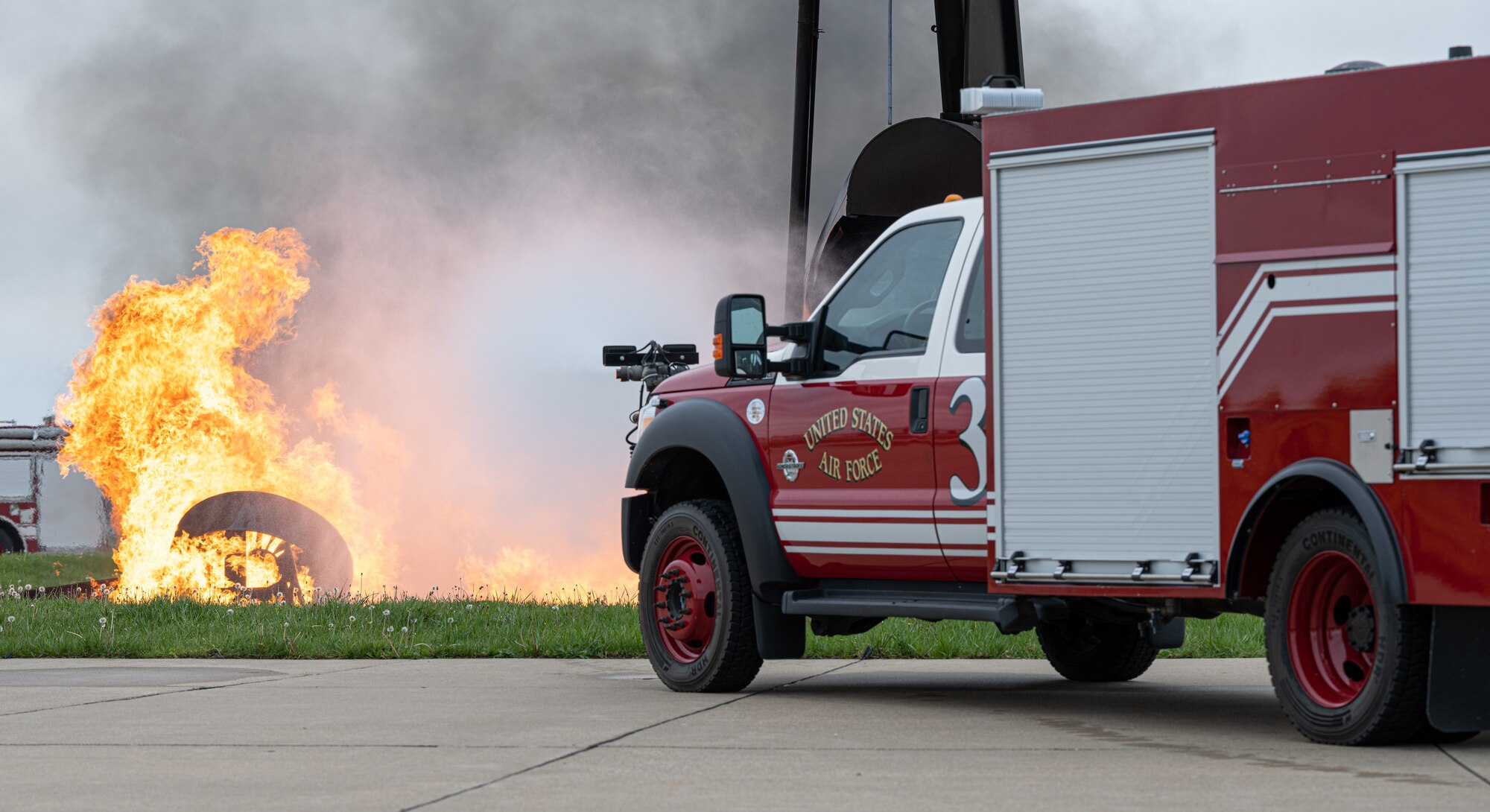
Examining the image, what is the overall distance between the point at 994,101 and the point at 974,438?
5.04 ft

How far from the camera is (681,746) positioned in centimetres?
759

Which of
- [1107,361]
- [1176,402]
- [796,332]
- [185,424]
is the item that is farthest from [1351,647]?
[185,424]

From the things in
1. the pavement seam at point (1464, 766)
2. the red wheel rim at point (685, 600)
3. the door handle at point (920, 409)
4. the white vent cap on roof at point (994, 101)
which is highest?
the white vent cap on roof at point (994, 101)

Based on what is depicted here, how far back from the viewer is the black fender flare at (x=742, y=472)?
9.63m

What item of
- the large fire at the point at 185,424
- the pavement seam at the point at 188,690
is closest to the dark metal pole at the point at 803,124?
the large fire at the point at 185,424

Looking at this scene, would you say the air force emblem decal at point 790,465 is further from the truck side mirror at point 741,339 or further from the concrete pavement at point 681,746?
the concrete pavement at point 681,746

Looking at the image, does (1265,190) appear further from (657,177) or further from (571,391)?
(657,177)

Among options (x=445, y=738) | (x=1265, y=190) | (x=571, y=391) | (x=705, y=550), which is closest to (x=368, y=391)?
(x=571, y=391)

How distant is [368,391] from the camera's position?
2292 cm

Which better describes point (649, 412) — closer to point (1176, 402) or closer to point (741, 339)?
point (741, 339)

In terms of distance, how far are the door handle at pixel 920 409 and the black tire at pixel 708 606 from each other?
151 cm

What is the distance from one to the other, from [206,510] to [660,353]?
23.4 ft

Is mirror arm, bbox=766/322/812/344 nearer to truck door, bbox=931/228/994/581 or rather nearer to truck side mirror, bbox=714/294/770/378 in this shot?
truck side mirror, bbox=714/294/770/378

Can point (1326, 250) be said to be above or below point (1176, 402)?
above
